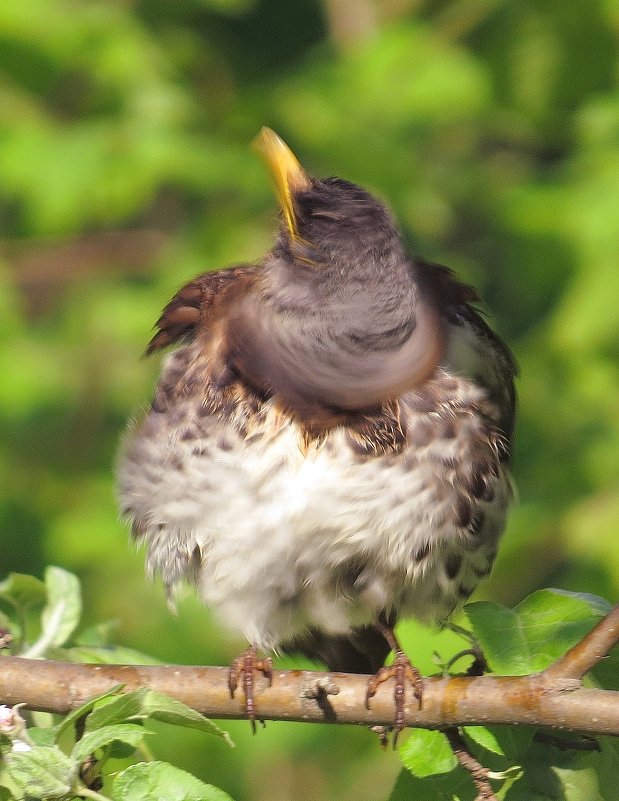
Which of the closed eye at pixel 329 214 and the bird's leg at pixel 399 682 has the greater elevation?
the closed eye at pixel 329 214

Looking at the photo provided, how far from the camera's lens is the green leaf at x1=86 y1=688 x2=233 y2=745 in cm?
197

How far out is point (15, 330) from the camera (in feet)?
18.5

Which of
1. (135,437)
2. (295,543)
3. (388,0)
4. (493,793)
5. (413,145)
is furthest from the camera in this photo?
(388,0)

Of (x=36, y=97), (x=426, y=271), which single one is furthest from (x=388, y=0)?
(x=426, y=271)

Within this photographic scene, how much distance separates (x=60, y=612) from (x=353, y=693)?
61 cm

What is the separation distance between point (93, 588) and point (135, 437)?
279cm

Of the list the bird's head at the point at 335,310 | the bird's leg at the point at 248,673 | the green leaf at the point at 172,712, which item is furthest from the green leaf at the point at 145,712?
the bird's head at the point at 335,310

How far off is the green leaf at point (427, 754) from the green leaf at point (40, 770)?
1.86 ft

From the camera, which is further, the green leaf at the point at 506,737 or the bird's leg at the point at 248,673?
the bird's leg at the point at 248,673

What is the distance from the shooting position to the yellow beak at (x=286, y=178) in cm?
265

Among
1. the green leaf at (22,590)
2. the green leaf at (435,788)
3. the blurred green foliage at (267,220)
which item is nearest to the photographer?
the green leaf at (435,788)

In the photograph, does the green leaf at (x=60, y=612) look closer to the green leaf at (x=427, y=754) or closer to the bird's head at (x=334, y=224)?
the green leaf at (x=427, y=754)

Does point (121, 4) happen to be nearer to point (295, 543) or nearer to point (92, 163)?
point (92, 163)

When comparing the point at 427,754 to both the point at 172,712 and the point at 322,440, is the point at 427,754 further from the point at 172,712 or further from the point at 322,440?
the point at 322,440
